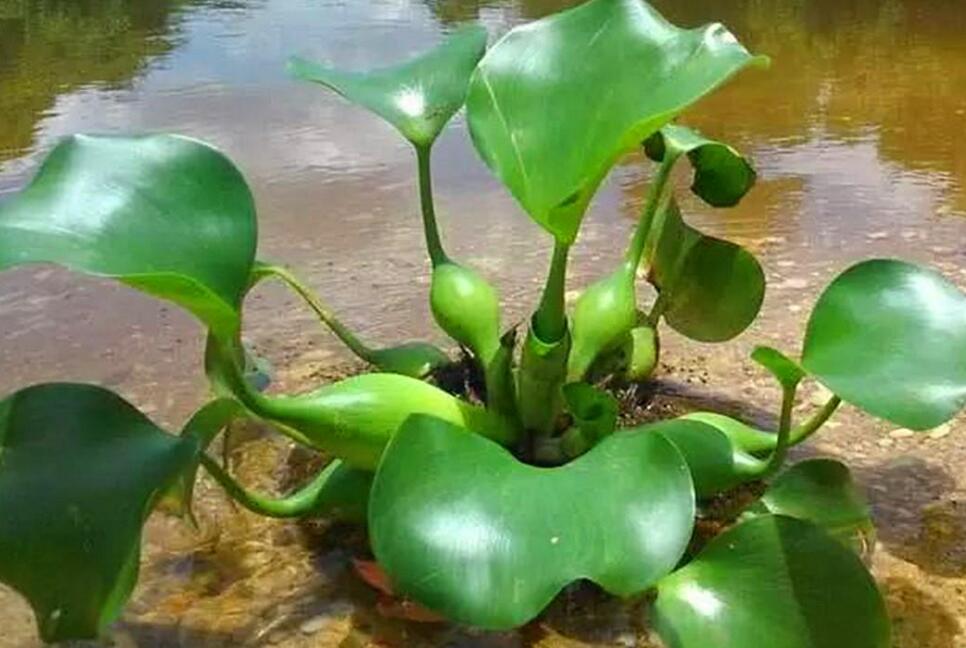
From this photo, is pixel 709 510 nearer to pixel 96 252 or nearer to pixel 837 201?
pixel 96 252

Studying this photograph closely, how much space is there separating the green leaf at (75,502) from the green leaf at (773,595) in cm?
28

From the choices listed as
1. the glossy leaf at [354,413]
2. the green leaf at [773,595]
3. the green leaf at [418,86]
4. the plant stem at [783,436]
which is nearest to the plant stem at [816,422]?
the plant stem at [783,436]

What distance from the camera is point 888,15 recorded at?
3004 millimetres

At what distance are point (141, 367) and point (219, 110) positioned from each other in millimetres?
1105

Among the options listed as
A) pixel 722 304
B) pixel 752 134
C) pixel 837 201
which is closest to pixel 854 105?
pixel 752 134

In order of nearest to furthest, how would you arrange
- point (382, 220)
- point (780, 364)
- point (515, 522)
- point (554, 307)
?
point (515, 522), point (780, 364), point (554, 307), point (382, 220)

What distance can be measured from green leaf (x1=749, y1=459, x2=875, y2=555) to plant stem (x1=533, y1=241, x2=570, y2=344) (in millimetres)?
176

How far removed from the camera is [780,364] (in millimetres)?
852

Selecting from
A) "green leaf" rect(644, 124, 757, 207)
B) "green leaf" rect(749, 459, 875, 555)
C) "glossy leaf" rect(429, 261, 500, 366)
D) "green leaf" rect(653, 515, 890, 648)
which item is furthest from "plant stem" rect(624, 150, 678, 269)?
"green leaf" rect(653, 515, 890, 648)

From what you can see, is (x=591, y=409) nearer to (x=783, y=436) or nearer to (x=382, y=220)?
(x=783, y=436)

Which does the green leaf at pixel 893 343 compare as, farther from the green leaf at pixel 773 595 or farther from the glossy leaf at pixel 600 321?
the glossy leaf at pixel 600 321

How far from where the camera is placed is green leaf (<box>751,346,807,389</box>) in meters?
0.83

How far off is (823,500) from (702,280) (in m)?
0.24

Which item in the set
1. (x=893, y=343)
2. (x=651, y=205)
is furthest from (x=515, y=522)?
(x=651, y=205)
